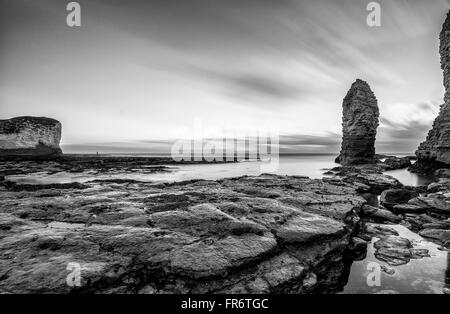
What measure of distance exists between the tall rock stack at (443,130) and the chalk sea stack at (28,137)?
10169cm

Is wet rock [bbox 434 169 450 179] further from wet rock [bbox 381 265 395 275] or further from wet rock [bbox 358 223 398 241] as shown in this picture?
wet rock [bbox 381 265 395 275]

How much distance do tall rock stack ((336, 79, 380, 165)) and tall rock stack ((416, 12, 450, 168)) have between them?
651 inches

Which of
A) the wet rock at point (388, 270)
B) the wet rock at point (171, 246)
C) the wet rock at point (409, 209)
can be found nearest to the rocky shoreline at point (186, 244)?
the wet rock at point (171, 246)

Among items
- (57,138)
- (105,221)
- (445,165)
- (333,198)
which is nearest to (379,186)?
(333,198)

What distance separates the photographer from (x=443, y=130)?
112ft

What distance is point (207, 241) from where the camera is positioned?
19.2 ft

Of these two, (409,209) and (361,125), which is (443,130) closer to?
(361,125)

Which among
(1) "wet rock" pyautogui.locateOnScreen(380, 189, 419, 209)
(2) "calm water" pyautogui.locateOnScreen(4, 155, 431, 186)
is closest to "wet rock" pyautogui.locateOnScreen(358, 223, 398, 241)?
(1) "wet rock" pyautogui.locateOnScreen(380, 189, 419, 209)

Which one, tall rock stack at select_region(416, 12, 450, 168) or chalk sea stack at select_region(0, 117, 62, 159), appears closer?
tall rock stack at select_region(416, 12, 450, 168)

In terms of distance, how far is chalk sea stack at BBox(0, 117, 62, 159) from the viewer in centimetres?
7388

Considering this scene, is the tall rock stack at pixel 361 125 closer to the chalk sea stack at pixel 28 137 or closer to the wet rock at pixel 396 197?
the wet rock at pixel 396 197

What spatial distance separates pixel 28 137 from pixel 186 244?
9757cm
